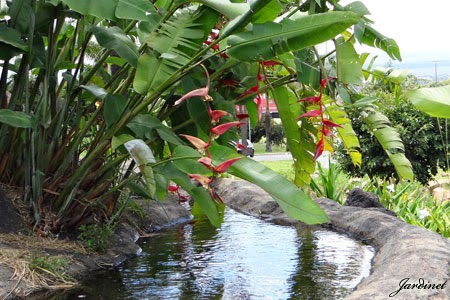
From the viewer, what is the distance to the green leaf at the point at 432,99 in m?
1.85

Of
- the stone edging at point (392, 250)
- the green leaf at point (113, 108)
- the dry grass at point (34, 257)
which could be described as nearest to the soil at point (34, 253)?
the dry grass at point (34, 257)

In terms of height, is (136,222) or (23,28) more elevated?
(23,28)

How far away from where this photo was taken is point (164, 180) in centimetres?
427

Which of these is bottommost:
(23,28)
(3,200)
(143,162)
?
(3,200)

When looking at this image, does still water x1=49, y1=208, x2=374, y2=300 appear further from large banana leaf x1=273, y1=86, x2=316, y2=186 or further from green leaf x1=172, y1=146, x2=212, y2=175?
green leaf x1=172, y1=146, x2=212, y2=175

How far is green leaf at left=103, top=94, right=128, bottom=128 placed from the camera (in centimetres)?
468

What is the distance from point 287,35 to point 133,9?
1070mm

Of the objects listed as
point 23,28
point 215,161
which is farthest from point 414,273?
point 23,28

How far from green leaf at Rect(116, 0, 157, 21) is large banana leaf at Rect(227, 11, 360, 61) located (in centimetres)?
64

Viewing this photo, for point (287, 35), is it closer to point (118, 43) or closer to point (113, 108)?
point (118, 43)

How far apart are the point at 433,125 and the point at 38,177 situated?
7567 mm

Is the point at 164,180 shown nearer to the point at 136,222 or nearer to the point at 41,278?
the point at 41,278

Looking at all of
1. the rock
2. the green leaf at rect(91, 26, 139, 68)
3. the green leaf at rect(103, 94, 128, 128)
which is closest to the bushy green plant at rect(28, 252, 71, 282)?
the green leaf at rect(103, 94, 128, 128)

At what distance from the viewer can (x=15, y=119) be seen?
15.0ft
